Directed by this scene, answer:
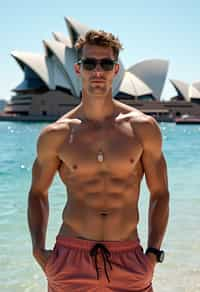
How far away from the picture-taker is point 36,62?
5144 centimetres

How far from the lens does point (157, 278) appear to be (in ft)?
13.6

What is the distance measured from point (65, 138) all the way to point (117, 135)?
0.18 m

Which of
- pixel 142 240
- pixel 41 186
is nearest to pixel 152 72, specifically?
pixel 142 240

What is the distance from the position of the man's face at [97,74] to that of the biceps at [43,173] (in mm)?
288

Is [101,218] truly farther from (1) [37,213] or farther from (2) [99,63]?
(2) [99,63]

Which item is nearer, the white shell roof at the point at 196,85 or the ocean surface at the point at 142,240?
the ocean surface at the point at 142,240

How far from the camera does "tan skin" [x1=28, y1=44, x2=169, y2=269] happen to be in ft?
5.80

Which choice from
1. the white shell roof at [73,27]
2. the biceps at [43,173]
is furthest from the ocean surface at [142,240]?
the white shell roof at [73,27]

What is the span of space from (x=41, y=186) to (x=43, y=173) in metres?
0.06

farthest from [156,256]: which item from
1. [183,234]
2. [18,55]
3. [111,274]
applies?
[18,55]

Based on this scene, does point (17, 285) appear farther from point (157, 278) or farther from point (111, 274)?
point (111, 274)

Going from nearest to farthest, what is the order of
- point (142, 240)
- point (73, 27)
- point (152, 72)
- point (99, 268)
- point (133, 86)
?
point (99, 268)
point (142, 240)
point (73, 27)
point (152, 72)
point (133, 86)

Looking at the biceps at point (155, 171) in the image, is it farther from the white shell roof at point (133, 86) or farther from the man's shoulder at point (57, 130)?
the white shell roof at point (133, 86)

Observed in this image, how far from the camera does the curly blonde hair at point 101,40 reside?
1.73 metres
